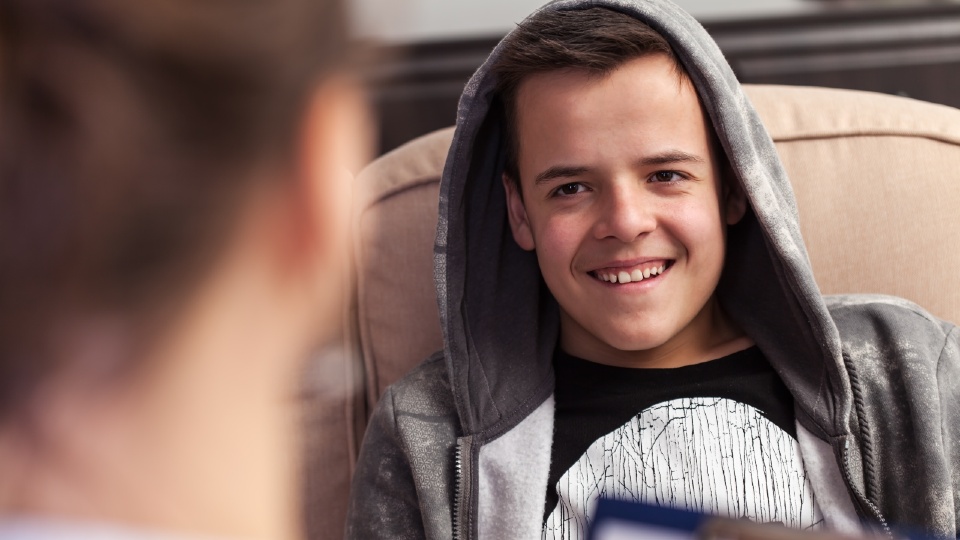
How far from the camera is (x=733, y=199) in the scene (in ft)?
4.25

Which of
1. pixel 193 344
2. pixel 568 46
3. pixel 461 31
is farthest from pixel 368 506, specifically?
pixel 461 31

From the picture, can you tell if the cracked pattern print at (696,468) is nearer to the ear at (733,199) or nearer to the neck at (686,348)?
the neck at (686,348)

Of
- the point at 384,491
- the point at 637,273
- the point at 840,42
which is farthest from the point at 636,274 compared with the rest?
the point at 840,42

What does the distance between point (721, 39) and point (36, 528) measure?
1.69m

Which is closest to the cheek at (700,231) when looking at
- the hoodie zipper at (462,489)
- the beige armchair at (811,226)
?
the beige armchair at (811,226)

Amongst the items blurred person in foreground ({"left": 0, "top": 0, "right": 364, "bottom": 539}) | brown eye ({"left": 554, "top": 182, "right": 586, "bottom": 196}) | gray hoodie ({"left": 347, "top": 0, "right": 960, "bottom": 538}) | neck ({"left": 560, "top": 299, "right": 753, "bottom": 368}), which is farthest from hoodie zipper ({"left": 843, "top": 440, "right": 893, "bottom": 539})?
blurred person in foreground ({"left": 0, "top": 0, "right": 364, "bottom": 539})

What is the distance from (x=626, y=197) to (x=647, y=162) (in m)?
0.05

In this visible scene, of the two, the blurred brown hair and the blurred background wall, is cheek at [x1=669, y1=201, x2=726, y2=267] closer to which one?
the blurred background wall

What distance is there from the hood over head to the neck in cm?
3

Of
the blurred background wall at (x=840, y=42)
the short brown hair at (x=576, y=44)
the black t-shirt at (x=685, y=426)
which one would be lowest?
the black t-shirt at (x=685, y=426)

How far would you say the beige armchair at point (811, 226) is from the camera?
1361 mm

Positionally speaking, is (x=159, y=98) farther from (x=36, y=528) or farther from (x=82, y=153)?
(x=36, y=528)

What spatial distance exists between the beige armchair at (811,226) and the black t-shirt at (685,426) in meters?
0.24

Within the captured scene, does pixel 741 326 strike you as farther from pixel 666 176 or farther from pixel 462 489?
pixel 462 489
